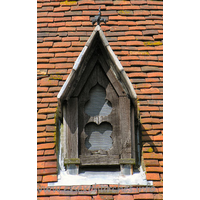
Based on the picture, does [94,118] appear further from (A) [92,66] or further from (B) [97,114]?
(A) [92,66]

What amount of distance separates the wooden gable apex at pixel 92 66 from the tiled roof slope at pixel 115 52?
0.48 m

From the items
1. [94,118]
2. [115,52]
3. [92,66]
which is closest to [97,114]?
[94,118]

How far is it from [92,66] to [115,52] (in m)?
0.88

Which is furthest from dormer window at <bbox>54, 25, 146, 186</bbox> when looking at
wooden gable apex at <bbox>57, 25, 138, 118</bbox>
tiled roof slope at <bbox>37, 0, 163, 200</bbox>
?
tiled roof slope at <bbox>37, 0, 163, 200</bbox>

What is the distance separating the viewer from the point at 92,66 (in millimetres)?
5570

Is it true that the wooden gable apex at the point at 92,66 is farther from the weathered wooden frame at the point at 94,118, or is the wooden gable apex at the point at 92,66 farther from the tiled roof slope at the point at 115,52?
the tiled roof slope at the point at 115,52

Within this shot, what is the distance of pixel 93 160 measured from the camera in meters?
5.23

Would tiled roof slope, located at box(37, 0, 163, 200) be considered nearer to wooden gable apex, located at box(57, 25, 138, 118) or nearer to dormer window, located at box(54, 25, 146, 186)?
dormer window, located at box(54, 25, 146, 186)

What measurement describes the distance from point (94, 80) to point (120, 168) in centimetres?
112

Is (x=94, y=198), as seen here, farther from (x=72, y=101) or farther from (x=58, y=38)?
(x=58, y=38)

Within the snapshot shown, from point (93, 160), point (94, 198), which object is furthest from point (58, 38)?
point (94, 198)

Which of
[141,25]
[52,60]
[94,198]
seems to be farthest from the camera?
[141,25]

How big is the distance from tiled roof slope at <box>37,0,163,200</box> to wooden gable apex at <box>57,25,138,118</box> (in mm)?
482
